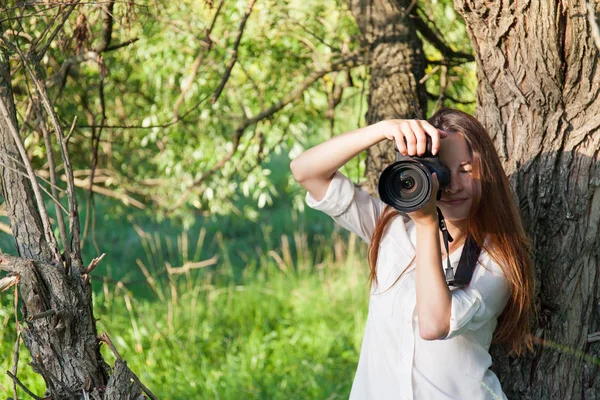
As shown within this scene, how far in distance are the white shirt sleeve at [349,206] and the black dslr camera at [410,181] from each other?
0.98ft

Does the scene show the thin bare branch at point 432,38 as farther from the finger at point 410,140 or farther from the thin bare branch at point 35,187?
the thin bare branch at point 35,187

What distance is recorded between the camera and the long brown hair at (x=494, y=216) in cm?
180

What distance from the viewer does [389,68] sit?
296cm

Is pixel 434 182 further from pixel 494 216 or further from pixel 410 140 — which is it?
pixel 494 216

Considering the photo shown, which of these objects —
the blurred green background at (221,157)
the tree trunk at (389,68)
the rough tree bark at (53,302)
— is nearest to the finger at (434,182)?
the rough tree bark at (53,302)

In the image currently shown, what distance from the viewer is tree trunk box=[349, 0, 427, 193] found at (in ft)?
9.66

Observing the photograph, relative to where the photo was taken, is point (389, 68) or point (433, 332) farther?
point (389, 68)

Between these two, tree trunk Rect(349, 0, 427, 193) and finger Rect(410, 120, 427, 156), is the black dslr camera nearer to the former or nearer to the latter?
finger Rect(410, 120, 427, 156)

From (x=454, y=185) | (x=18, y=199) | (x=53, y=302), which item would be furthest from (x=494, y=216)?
(x=18, y=199)

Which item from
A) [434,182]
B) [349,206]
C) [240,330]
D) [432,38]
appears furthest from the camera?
[240,330]

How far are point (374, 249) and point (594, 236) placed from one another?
0.68 m

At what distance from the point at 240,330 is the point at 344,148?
324cm

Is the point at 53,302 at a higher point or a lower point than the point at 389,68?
lower

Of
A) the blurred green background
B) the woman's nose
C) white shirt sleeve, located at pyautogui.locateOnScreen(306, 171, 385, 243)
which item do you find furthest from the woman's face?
the blurred green background
